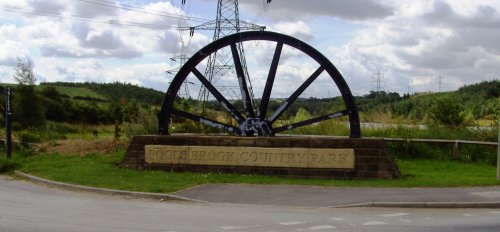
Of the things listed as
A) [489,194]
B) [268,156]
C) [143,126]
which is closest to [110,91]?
[143,126]

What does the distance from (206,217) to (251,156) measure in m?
6.95

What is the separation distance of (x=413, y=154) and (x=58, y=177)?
1293cm

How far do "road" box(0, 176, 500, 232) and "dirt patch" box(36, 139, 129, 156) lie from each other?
894cm

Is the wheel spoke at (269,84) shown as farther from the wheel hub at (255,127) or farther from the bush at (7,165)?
the bush at (7,165)

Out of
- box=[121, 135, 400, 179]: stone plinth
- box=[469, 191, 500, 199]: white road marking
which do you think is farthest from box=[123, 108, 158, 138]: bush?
box=[469, 191, 500, 199]: white road marking

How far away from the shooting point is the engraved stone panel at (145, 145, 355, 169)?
1752 cm

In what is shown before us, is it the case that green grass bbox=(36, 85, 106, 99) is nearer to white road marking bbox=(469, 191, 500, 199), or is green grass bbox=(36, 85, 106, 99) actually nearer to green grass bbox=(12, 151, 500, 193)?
green grass bbox=(12, 151, 500, 193)

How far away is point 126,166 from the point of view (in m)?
19.5

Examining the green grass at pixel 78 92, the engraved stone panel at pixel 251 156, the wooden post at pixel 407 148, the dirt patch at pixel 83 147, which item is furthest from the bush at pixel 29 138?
the green grass at pixel 78 92

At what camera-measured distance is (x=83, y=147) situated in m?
→ 24.0

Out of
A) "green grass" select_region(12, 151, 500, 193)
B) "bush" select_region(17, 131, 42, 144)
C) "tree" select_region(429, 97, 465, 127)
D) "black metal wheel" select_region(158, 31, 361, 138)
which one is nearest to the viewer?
"green grass" select_region(12, 151, 500, 193)

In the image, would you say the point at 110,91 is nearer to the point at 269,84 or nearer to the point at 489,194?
the point at 269,84

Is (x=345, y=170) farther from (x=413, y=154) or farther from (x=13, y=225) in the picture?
(x=13, y=225)

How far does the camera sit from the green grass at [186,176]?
630 inches
